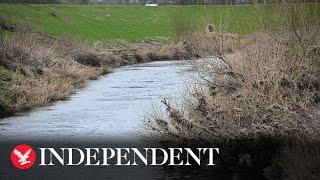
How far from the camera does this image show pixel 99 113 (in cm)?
2392

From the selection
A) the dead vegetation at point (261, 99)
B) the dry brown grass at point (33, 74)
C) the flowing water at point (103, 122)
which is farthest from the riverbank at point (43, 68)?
the dead vegetation at point (261, 99)

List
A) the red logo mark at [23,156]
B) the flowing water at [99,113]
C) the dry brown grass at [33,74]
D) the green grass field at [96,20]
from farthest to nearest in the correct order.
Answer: the green grass field at [96,20], the dry brown grass at [33,74], the flowing water at [99,113], the red logo mark at [23,156]

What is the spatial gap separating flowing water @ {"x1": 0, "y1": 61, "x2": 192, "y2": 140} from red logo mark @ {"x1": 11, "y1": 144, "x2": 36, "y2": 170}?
3.15ft

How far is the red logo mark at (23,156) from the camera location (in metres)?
15.3

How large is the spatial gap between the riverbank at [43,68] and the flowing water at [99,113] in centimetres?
86

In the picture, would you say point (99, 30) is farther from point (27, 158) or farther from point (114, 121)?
point (27, 158)

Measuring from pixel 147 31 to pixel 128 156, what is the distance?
2292 inches

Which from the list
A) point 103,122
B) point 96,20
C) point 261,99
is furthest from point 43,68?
point 96,20

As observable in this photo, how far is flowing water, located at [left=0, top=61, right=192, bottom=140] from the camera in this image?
19234 millimetres

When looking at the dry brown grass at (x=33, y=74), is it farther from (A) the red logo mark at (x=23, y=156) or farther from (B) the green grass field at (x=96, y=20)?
(B) the green grass field at (x=96, y=20)

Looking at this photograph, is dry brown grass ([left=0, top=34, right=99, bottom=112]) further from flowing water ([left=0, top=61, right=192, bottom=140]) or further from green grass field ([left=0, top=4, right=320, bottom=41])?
green grass field ([left=0, top=4, right=320, bottom=41])

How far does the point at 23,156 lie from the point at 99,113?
760cm

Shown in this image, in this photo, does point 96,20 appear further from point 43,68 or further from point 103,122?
point 103,122

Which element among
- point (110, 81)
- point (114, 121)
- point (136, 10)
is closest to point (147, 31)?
point (136, 10)
